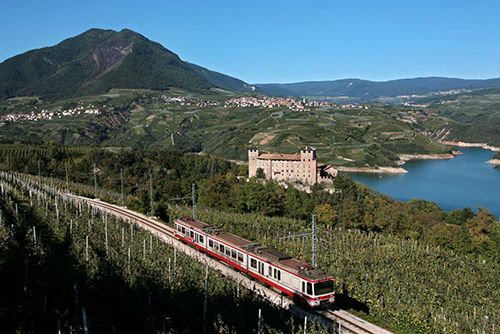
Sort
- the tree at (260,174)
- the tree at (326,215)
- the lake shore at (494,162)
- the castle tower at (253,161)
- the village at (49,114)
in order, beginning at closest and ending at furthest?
the tree at (326,215) < the tree at (260,174) < the castle tower at (253,161) < the lake shore at (494,162) < the village at (49,114)

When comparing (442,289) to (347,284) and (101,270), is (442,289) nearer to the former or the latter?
(347,284)

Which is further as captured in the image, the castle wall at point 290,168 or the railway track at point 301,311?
the castle wall at point 290,168

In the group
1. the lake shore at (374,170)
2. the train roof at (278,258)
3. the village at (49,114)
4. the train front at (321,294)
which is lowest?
the lake shore at (374,170)

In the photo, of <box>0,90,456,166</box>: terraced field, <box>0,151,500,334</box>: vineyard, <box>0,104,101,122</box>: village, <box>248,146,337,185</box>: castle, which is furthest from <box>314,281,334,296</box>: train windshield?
<box>0,104,101,122</box>: village

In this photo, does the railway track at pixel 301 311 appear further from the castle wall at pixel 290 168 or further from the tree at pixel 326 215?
the castle wall at pixel 290 168

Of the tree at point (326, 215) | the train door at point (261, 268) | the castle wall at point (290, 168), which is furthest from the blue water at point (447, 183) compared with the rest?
the train door at point (261, 268)

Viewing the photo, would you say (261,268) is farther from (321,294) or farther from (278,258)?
(321,294)

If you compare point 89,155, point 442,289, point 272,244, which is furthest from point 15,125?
point 442,289

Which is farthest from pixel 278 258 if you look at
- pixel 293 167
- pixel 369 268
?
pixel 293 167
